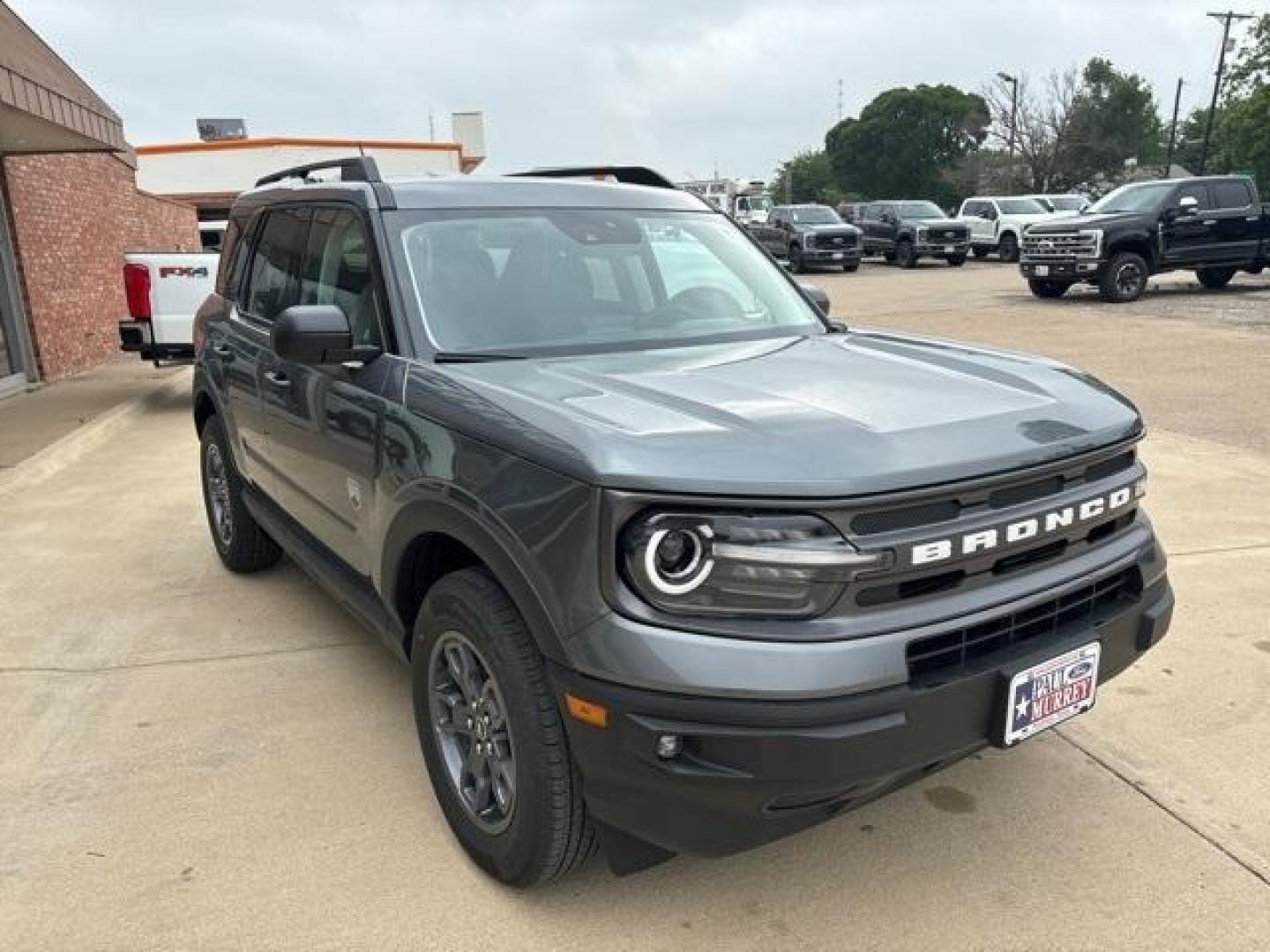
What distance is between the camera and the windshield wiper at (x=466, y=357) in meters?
2.97

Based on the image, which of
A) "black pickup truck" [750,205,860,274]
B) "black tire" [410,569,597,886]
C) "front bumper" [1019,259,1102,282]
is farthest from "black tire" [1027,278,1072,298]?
"black tire" [410,569,597,886]

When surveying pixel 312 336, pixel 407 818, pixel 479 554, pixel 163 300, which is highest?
pixel 312 336

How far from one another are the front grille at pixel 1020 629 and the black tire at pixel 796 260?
2619 cm

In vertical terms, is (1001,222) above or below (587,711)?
above

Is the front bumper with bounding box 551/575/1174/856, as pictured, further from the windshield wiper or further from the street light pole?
the street light pole

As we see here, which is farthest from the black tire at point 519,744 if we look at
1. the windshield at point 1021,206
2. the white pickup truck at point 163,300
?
the windshield at point 1021,206

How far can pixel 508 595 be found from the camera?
8.14 feet

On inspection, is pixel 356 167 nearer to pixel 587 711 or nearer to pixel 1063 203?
pixel 587 711

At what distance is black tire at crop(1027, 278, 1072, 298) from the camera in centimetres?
1794

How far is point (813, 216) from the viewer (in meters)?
28.6

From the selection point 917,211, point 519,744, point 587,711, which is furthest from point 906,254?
point 587,711

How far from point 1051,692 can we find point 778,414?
35.6 inches

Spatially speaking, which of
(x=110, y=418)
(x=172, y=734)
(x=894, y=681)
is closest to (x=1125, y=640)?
(x=894, y=681)

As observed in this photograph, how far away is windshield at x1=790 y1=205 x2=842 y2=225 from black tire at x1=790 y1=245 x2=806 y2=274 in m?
0.73
